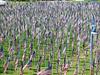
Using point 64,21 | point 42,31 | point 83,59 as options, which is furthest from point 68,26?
point 83,59

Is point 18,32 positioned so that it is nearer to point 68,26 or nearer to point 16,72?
point 68,26

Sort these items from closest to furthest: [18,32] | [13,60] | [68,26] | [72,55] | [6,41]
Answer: [13,60], [72,55], [6,41], [18,32], [68,26]

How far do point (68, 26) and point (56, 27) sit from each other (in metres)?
1.12

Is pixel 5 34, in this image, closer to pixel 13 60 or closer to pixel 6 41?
pixel 6 41

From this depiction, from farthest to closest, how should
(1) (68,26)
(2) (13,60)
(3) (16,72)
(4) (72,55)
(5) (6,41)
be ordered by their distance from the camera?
(1) (68,26) < (5) (6,41) < (4) (72,55) < (2) (13,60) < (3) (16,72)

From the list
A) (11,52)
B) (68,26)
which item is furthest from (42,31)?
(11,52)

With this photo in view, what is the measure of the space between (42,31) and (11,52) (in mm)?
2852

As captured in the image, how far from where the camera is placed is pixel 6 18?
1459 centimetres

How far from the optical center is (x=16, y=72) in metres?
8.32

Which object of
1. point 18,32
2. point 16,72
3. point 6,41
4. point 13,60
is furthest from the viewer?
point 18,32

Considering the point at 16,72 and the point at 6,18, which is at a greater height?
the point at 6,18

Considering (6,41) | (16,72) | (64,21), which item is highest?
(64,21)

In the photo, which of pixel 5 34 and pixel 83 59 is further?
pixel 5 34

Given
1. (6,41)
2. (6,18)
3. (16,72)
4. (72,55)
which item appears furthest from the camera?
(6,18)
